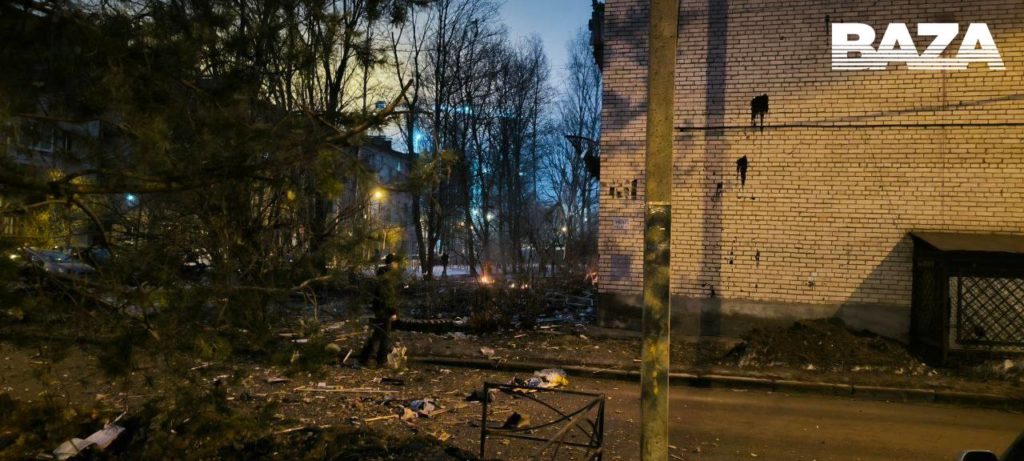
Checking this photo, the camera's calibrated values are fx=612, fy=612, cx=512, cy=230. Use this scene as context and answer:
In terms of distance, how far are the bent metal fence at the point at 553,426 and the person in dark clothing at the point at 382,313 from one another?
3.49 feet

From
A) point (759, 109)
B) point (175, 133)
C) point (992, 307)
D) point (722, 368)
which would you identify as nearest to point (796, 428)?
point (722, 368)

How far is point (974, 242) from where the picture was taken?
9.84 m

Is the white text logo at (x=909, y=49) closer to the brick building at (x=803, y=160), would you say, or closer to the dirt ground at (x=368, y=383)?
the brick building at (x=803, y=160)

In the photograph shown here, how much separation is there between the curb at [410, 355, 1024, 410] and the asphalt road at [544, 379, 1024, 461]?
202 mm

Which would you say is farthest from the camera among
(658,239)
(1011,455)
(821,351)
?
(821,351)

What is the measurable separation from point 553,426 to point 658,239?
3252mm

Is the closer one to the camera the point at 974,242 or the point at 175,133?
the point at 175,133

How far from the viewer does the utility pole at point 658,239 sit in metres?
4.29

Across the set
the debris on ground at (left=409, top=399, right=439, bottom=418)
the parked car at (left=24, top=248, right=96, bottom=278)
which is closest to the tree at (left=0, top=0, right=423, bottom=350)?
the parked car at (left=24, top=248, right=96, bottom=278)

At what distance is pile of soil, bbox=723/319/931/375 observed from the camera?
9.59 metres

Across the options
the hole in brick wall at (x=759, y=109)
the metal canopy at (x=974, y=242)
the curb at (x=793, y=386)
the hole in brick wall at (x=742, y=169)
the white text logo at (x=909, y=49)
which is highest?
the white text logo at (x=909, y=49)

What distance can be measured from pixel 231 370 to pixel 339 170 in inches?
74.5

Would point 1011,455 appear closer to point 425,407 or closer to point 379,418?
point 379,418

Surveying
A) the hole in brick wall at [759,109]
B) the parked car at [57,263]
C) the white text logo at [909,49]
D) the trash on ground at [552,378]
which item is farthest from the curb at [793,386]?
the parked car at [57,263]
